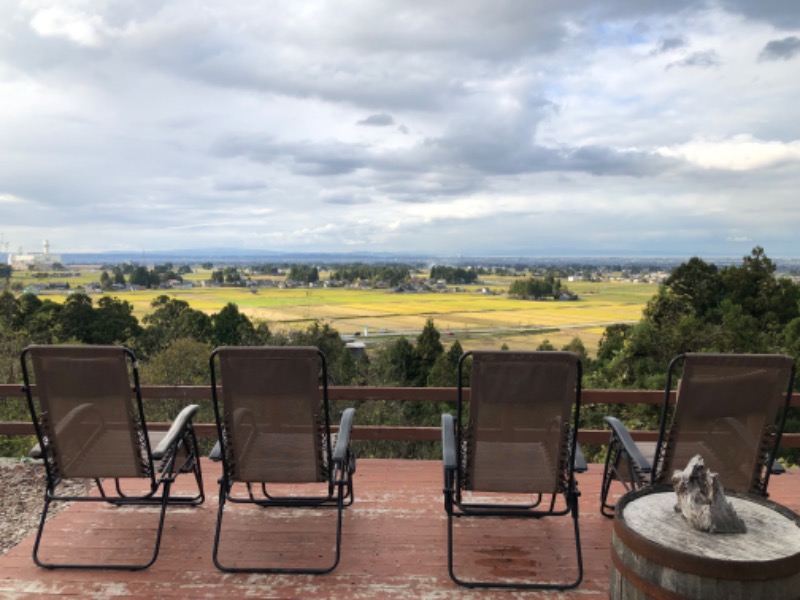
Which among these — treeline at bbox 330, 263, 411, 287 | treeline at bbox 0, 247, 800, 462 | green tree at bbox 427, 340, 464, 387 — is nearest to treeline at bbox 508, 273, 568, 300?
treeline at bbox 330, 263, 411, 287

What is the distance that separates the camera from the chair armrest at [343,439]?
2539mm

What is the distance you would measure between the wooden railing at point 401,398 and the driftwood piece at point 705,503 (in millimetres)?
1983

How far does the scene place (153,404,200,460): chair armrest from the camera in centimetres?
257

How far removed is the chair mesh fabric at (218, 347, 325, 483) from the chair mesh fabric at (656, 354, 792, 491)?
173cm

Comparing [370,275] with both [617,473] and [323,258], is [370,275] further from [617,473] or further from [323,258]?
[617,473]

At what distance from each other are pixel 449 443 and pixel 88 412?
1791mm

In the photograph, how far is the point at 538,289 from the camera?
4691 centimetres

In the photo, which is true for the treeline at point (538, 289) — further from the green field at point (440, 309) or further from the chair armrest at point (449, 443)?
the chair armrest at point (449, 443)

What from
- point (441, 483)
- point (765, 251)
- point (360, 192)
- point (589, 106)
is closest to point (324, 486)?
point (441, 483)

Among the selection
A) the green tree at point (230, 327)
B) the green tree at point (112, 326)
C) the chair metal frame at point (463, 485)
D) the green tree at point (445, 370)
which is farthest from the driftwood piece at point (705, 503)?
the green tree at point (112, 326)

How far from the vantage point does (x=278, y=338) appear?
24.6m

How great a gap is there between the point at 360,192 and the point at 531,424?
35498 millimetres

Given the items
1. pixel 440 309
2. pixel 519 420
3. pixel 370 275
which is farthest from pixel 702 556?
pixel 370 275

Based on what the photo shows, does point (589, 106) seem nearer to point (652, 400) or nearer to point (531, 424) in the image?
point (652, 400)
